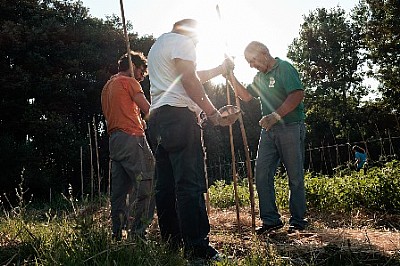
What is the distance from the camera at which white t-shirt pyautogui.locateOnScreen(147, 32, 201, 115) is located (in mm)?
2549

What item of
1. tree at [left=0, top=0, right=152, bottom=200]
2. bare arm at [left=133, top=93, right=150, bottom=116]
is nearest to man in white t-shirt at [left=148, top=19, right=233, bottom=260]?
bare arm at [left=133, top=93, right=150, bottom=116]

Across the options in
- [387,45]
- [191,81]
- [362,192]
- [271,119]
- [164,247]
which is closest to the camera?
[164,247]

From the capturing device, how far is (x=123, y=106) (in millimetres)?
3363

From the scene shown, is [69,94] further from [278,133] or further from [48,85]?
[278,133]

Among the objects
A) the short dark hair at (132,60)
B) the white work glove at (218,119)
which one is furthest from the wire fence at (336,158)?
the white work glove at (218,119)

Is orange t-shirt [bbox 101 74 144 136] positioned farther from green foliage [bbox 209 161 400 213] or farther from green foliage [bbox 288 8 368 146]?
green foliage [bbox 288 8 368 146]

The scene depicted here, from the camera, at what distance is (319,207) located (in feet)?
17.4

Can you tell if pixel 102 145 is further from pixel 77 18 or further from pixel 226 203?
pixel 226 203

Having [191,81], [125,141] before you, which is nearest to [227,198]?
[125,141]

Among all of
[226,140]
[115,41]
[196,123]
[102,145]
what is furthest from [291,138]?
[226,140]

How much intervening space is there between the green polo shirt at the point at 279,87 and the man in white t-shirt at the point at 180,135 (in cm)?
110

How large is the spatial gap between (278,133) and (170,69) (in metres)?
1.30

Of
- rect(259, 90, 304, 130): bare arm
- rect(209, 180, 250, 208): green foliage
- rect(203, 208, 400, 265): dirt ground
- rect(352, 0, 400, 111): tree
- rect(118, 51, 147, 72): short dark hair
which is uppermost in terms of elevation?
rect(352, 0, 400, 111): tree

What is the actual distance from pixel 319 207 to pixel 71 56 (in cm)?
1150
